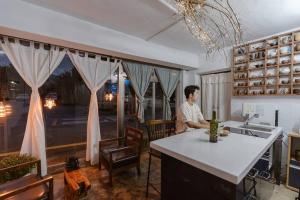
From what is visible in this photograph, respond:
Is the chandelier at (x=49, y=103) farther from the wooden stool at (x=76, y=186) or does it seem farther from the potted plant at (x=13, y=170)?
the wooden stool at (x=76, y=186)

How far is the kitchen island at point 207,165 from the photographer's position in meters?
1.01

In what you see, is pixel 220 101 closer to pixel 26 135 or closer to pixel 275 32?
pixel 275 32

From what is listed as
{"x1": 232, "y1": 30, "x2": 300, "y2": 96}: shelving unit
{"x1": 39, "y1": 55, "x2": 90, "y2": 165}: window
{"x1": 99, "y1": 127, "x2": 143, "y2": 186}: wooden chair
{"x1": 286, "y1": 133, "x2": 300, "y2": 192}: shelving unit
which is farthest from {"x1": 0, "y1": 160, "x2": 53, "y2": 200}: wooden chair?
{"x1": 232, "y1": 30, "x2": 300, "y2": 96}: shelving unit

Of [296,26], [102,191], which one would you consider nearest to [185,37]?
[296,26]

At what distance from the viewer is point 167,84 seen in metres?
4.03

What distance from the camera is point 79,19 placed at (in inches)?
88.0

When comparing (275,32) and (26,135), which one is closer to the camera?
(26,135)

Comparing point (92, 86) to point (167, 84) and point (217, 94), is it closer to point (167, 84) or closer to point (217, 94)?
point (167, 84)

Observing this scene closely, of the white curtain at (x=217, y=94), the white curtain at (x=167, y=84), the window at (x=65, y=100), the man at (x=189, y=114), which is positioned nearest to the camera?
the man at (x=189, y=114)

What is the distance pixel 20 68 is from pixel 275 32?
4146mm

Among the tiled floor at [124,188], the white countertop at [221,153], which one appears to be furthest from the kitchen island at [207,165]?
the tiled floor at [124,188]

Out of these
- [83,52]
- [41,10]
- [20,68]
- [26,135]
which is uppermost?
[41,10]

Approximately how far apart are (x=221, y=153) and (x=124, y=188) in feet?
5.38

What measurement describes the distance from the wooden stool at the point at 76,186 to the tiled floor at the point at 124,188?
276 mm
